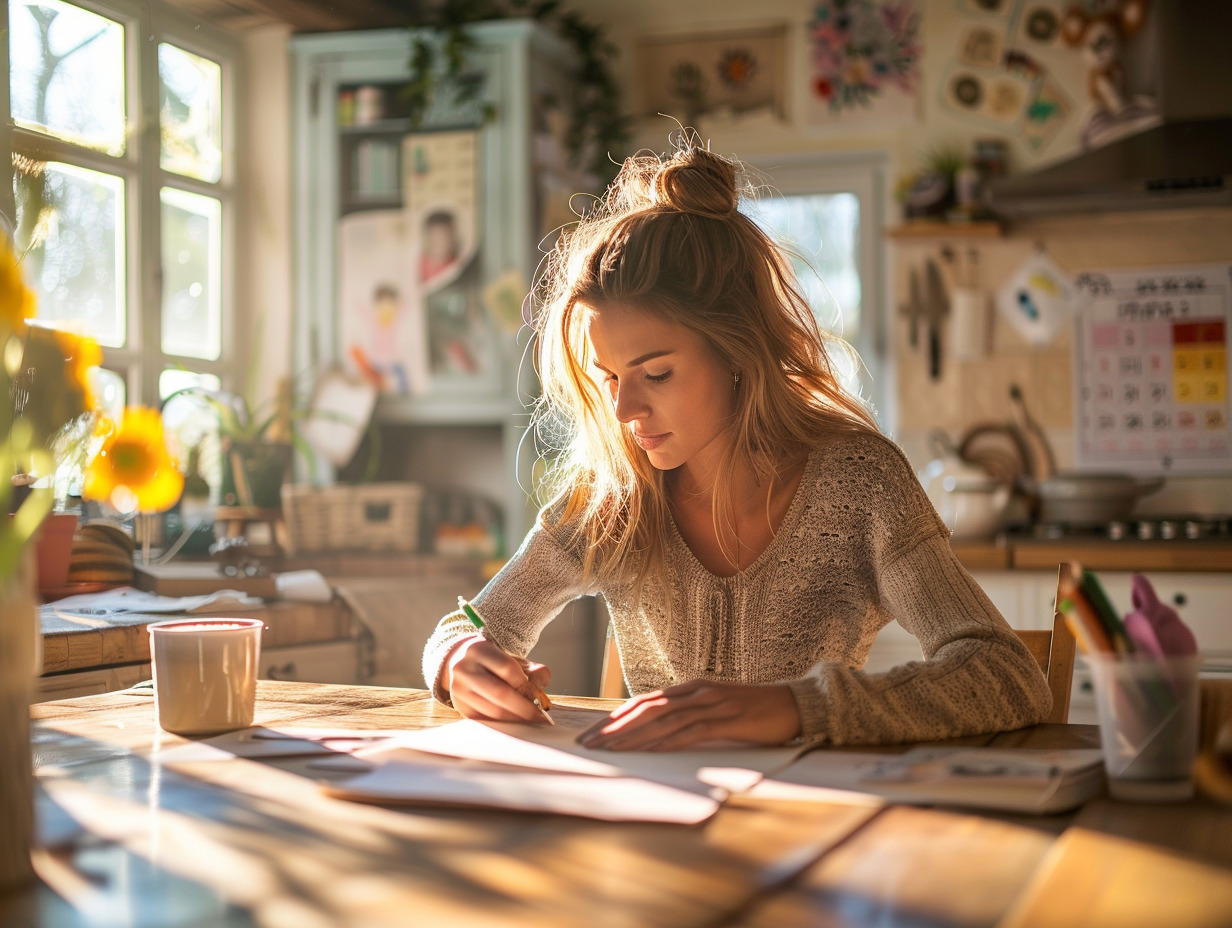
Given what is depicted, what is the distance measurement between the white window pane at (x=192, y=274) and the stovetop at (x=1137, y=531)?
2.06 metres

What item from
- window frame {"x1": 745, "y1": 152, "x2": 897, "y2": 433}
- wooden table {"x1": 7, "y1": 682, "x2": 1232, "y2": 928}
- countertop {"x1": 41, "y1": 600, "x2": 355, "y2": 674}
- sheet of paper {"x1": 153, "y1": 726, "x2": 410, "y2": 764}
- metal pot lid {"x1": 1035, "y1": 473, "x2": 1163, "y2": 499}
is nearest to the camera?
wooden table {"x1": 7, "y1": 682, "x2": 1232, "y2": 928}

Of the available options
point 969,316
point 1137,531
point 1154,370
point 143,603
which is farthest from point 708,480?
point 1154,370

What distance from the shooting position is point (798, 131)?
3.51 metres

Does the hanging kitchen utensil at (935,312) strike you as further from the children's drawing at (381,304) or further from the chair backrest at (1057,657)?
the chair backrest at (1057,657)

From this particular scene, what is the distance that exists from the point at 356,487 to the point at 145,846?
99.6 inches

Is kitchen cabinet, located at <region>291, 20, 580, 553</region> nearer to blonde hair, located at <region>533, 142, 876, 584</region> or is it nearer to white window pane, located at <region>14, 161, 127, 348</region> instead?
white window pane, located at <region>14, 161, 127, 348</region>

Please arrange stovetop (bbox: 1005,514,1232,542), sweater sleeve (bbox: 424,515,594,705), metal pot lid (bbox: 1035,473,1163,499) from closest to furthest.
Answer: sweater sleeve (bbox: 424,515,594,705) < stovetop (bbox: 1005,514,1232,542) < metal pot lid (bbox: 1035,473,1163,499)

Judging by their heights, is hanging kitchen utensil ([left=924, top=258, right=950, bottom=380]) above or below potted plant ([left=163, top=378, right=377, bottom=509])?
above

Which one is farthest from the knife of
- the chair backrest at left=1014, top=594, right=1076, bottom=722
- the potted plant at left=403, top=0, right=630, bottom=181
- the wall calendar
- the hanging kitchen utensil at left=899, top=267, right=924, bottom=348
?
the chair backrest at left=1014, top=594, right=1076, bottom=722

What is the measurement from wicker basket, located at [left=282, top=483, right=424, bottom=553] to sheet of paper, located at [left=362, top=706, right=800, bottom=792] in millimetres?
Result: 2162

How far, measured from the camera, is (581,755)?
96cm

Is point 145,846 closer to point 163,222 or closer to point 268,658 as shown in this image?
point 268,658

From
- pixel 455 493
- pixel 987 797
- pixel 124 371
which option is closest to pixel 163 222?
pixel 124 371

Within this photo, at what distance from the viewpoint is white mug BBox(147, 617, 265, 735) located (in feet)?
3.48
